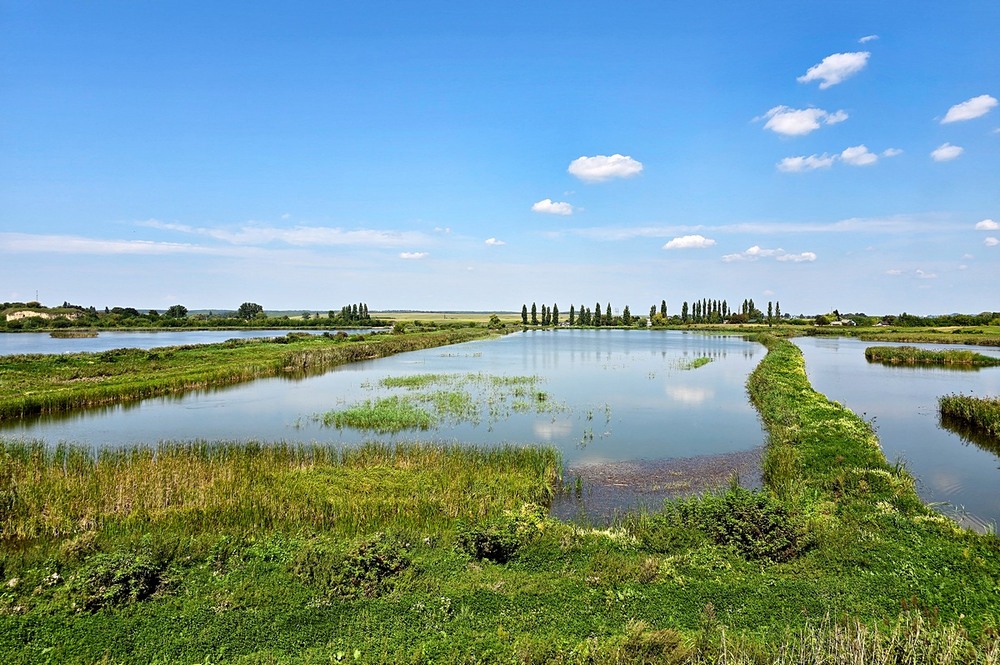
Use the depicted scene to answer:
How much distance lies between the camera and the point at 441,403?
77.2ft

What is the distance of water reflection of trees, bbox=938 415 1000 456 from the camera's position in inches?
700

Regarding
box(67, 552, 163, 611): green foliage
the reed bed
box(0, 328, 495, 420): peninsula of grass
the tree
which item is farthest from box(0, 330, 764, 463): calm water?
the tree

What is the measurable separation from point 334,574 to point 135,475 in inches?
250

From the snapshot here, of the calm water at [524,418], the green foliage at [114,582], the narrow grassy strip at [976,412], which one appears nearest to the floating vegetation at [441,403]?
the calm water at [524,418]

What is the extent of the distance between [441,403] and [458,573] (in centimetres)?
1624

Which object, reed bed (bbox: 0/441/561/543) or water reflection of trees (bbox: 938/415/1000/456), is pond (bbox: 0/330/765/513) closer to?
reed bed (bbox: 0/441/561/543)

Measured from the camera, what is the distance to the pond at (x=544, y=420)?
47.4 feet

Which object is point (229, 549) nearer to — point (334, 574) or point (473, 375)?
point (334, 574)

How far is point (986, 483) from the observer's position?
13672 millimetres

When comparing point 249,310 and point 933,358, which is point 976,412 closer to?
point 933,358

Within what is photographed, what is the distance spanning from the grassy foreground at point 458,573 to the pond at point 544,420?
3135mm

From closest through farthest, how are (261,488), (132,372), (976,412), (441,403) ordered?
(261,488), (976,412), (441,403), (132,372)

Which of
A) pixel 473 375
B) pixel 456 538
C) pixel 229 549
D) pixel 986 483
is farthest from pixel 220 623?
pixel 473 375

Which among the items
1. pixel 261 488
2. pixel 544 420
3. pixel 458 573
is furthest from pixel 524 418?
pixel 458 573
